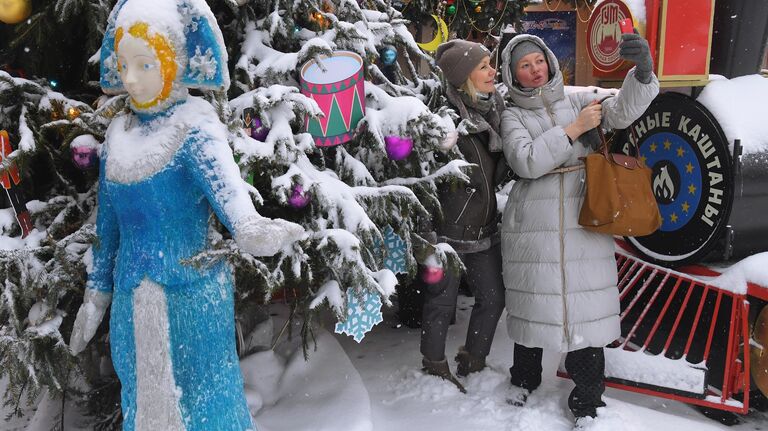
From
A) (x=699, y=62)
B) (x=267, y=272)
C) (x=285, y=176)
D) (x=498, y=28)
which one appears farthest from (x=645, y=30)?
(x=498, y=28)

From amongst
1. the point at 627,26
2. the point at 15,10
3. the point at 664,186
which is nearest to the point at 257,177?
the point at 15,10

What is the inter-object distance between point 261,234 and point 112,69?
83 centimetres

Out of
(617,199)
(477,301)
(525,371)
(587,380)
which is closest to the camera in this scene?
(617,199)

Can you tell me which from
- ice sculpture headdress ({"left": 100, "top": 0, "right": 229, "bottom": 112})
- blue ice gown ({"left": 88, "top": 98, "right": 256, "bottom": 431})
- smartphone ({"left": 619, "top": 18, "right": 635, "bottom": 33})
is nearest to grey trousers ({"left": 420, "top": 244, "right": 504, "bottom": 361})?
smartphone ({"left": 619, "top": 18, "right": 635, "bottom": 33})

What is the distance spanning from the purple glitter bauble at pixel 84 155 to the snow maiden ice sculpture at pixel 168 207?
0.25m

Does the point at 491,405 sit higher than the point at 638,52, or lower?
lower

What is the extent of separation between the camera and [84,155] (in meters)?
2.26

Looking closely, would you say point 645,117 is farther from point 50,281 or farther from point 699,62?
point 50,281

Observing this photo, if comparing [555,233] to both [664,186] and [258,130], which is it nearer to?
[664,186]

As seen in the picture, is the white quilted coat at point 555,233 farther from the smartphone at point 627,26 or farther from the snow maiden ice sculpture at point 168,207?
the snow maiden ice sculpture at point 168,207

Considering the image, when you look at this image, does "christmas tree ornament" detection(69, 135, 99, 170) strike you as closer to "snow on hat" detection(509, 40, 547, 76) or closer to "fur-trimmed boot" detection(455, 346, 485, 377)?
"snow on hat" detection(509, 40, 547, 76)

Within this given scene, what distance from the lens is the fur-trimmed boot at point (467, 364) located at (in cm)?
346

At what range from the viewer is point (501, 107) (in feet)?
11.1

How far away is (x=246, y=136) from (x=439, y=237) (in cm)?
137
